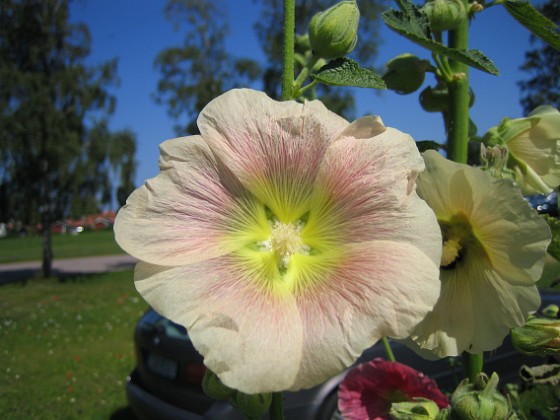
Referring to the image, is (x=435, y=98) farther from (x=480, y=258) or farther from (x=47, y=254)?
(x=47, y=254)

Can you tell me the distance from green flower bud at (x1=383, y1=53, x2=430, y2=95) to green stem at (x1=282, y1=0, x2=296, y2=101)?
0.25m

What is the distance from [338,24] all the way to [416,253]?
26cm

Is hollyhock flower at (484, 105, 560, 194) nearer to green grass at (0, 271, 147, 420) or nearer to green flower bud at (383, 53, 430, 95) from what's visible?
green flower bud at (383, 53, 430, 95)

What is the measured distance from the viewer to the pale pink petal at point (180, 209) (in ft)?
1.23

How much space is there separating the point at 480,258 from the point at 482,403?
0.13 metres

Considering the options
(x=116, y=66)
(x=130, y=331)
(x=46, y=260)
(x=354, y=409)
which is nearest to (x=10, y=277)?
(x=46, y=260)

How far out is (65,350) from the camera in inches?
202

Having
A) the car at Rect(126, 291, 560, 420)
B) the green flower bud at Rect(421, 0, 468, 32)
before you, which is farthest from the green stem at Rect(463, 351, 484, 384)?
the car at Rect(126, 291, 560, 420)

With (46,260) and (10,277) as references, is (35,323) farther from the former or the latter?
(10,277)

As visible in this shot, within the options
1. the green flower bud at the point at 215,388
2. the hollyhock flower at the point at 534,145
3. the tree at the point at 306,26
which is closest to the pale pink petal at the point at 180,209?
the green flower bud at the point at 215,388

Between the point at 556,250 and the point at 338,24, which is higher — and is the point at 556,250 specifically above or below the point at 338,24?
below

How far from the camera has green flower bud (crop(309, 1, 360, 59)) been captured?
1.67 feet

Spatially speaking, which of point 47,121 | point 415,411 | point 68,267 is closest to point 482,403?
point 415,411

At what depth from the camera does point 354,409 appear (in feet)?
2.39
